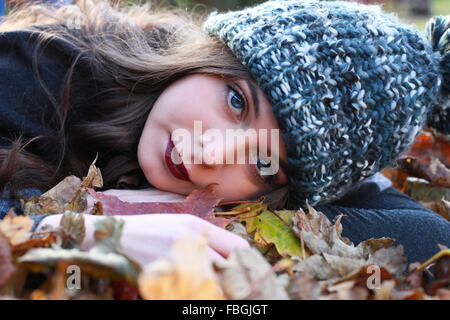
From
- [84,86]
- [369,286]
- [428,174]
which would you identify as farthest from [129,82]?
[428,174]

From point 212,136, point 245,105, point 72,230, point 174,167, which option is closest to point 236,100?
point 245,105

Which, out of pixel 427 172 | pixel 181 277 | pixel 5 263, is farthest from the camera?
pixel 427 172

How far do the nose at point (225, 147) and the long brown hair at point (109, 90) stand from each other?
0.22 metres

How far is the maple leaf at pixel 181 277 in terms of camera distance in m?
0.50

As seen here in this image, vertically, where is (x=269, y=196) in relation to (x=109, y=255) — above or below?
below

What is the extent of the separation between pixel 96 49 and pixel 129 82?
7.4 inches

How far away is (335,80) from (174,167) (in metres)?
0.61

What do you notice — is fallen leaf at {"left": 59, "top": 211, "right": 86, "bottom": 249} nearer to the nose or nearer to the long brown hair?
the nose

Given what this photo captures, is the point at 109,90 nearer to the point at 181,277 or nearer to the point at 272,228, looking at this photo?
the point at 272,228

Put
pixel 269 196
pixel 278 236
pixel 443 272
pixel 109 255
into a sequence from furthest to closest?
pixel 269 196, pixel 278 236, pixel 443 272, pixel 109 255

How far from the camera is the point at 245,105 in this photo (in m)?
1.38

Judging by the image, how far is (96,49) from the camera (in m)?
1.64

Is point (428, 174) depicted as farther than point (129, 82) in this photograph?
Yes

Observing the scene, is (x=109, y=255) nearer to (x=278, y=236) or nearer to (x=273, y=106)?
(x=278, y=236)
